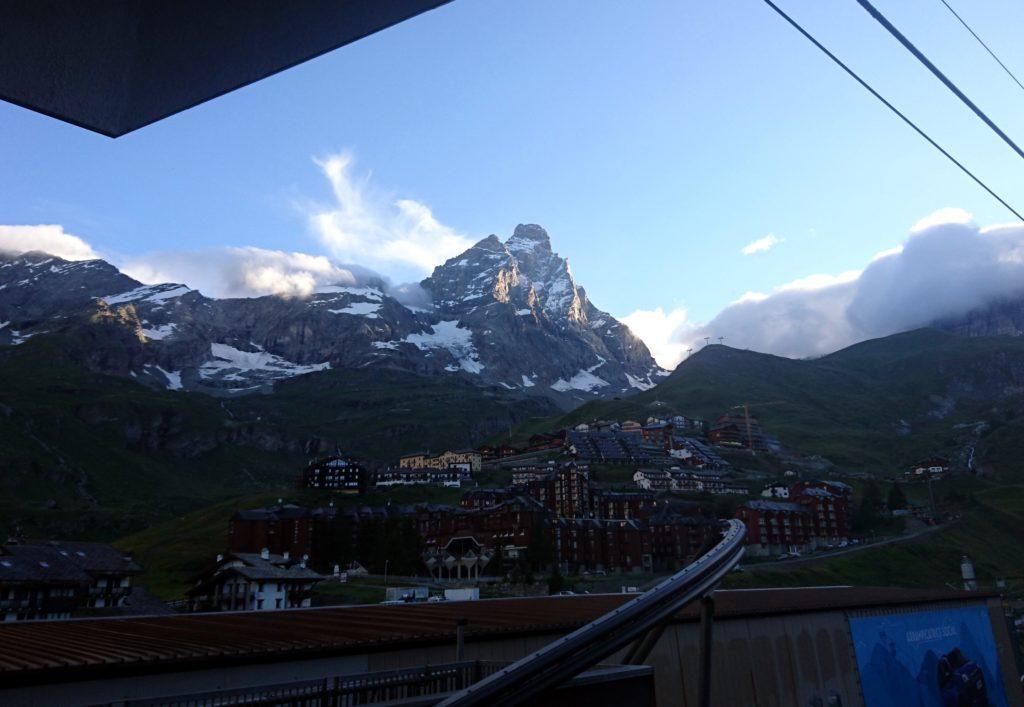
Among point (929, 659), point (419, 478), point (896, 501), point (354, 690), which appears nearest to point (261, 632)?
point (354, 690)

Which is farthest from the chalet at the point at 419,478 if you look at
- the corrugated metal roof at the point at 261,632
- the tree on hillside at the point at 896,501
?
the corrugated metal roof at the point at 261,632

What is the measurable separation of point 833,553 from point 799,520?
12.5 m

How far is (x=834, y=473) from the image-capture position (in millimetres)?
168875

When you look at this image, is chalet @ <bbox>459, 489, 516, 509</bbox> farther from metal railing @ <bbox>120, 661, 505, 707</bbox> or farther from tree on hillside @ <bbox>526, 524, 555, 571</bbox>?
metal railing @ <bbox>120, 661, 505, 707</bbox>

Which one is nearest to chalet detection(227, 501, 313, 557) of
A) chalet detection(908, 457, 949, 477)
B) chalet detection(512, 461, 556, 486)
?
chalet detection(512, 461, 556, 486)

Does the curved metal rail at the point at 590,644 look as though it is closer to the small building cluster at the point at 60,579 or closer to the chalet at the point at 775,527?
the small building cluster at the point at 60,579

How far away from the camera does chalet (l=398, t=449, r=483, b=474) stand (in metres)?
173

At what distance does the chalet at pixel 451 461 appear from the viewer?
17323cm

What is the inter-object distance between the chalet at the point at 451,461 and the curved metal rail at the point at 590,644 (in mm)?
157500

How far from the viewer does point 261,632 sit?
61.4ft

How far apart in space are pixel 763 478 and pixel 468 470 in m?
67.2

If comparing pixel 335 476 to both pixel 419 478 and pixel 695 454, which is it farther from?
pixel 695 454

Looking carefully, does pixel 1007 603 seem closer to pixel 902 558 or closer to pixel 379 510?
pixel 902 558

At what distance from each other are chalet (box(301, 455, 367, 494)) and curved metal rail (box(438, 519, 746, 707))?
13615 centimetres
